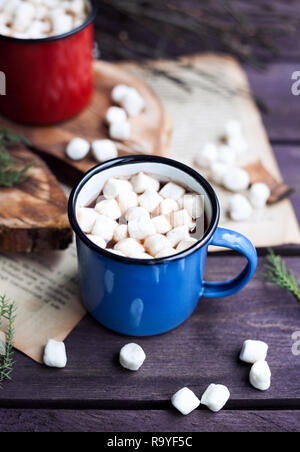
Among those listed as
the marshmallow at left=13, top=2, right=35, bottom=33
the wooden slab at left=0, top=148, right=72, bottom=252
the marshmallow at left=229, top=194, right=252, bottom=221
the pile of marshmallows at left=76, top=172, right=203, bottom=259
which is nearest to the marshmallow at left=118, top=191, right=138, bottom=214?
the pile of marshmallows at left=76, top=172, right=203, bottom=259

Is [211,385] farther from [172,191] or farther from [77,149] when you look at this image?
[77,149]

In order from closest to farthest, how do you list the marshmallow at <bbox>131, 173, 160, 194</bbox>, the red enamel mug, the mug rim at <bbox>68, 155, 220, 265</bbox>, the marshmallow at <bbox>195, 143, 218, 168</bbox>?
the mug rim at <bbox>68, 155, 220, 265</bbox> < the marshmallow at <bbox>131, 173, 160, 194</bbox> < the red enamel mug < the marshmallow at <bbox>195, 143, 218, 168</bbox>

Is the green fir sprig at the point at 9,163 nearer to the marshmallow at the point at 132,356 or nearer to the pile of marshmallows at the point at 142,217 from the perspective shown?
the pile of marshmallows at the point at 142,217

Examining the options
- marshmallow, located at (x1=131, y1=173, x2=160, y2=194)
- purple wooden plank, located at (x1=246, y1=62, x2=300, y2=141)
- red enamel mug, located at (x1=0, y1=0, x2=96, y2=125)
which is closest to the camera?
marshmallow, located at (x1=131, y1=173, x2=160, y2=194)

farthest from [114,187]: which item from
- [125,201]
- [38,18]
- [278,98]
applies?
[278,98]

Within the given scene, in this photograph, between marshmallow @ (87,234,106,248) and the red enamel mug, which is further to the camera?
the red enamel mug

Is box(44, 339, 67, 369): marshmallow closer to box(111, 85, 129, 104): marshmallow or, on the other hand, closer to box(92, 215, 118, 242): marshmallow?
box(92, 215, 118, 242): marshmallow
